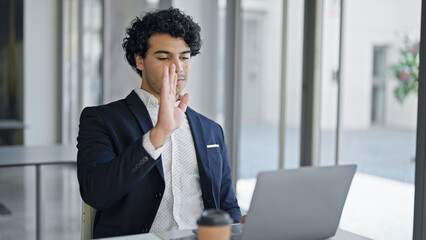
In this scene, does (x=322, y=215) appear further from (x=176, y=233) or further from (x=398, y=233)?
(x=398, y=233)

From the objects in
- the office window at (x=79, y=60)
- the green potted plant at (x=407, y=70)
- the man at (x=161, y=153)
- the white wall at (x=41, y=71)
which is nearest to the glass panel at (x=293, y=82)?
the green potted plant at (x=407, y=70)

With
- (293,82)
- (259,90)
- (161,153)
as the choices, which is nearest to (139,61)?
(161,153)

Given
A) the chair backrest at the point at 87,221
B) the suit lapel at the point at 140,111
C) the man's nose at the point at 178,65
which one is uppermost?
the man's nose at the point at 178,65

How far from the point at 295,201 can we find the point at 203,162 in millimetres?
620

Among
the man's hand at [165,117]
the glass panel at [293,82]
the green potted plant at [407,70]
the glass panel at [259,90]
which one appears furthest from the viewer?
the glass panel at [259,90]

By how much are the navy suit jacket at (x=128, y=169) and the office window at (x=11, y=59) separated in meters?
6.66

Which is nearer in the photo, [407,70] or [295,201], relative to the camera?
[295,201]

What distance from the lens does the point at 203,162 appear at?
6.16 ft

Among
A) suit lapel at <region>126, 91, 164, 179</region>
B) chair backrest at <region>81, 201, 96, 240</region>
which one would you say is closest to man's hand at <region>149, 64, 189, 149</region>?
suit lapel at <region>126, 91, 164, 179</region>

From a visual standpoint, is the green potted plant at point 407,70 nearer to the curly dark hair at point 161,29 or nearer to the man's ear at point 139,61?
the curly dark hair at point 161,29

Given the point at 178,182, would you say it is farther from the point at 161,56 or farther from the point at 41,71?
the point at 41,71

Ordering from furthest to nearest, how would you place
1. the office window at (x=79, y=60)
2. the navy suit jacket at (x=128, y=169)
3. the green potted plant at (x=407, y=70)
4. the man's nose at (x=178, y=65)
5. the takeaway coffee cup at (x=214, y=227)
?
the office window at (x=79, y=60)
the green potted plant at (x=407, y=70)
the man's nose at (x=178, y=65)
the navy suit jacket at (x=128, y=169)
the takeaway coffee cup at (x=214, y=227)

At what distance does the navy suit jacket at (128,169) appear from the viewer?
1.55 m

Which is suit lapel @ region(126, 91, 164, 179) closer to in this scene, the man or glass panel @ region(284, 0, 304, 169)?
the man
